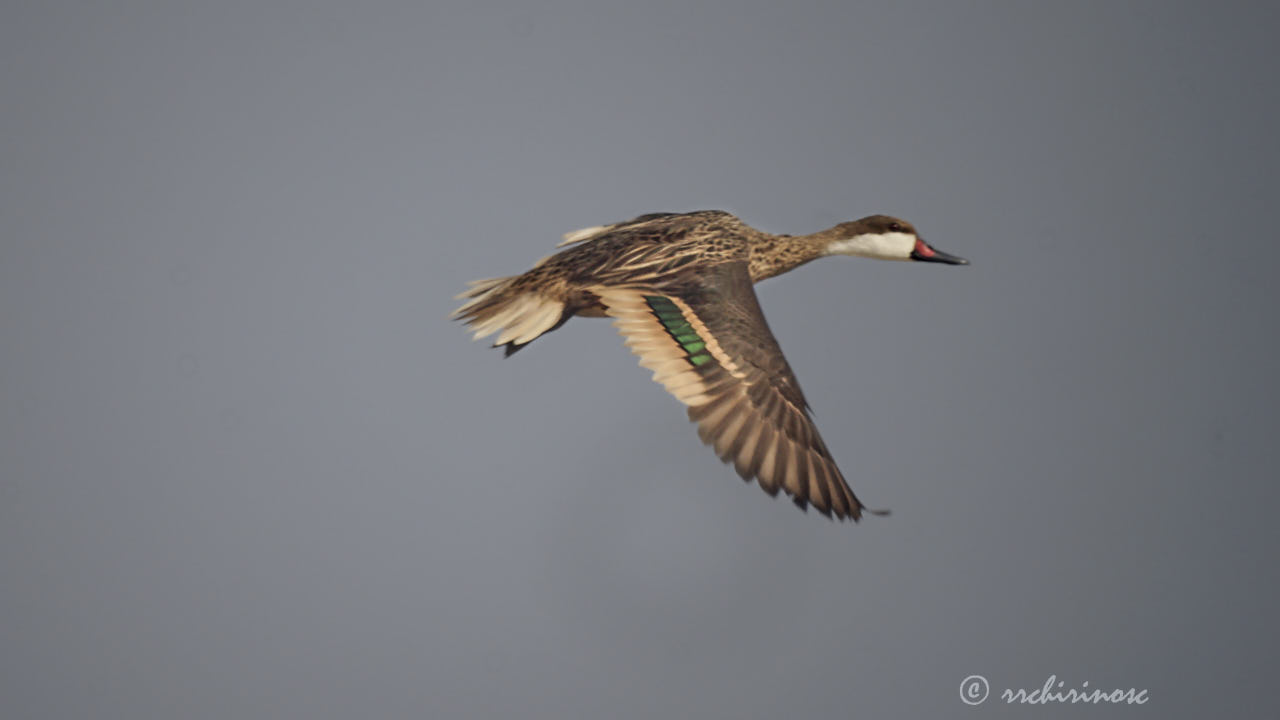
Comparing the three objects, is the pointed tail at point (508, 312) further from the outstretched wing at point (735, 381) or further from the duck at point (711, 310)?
the outstretched wing at point (735, 381)

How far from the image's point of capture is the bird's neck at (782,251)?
9.91 ft

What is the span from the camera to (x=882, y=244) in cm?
322

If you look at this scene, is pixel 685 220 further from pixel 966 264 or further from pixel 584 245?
pixel 966 264

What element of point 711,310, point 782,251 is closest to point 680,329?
point 711,310

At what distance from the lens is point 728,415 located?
2.31 meters

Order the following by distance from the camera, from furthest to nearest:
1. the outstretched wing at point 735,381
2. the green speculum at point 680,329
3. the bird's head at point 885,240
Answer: the bird's head at point 885,240 → the green speculum at point 680,329 → the outstretched wing at point 735,381

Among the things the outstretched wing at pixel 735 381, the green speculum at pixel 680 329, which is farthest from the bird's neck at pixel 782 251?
the green speculum at pixel 680 329

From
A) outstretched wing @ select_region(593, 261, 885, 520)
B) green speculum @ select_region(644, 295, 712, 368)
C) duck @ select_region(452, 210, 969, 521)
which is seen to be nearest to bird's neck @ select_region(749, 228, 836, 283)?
duck @ select_region(452, 210, 969, 521)

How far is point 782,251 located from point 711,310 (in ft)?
2.06

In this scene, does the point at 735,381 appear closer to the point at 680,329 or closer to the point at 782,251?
the point at 680,329

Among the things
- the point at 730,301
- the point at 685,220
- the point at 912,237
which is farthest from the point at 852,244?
the point at 730,301

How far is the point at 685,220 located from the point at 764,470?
3.03ft

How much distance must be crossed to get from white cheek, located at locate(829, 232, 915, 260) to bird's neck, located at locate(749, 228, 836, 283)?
5 centimetres

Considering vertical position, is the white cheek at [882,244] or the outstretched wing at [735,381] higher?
the white cheek at [882,244]
